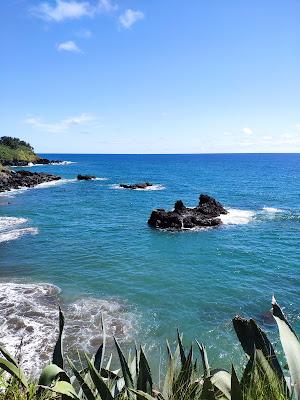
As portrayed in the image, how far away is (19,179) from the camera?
77062mm

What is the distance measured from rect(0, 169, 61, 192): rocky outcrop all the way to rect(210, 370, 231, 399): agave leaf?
6817cm

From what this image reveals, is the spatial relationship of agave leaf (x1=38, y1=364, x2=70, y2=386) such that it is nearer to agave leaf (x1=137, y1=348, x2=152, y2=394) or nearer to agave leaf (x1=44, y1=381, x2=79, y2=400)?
agave leaf (x1=44, y1=381, x2=79, y2=400)

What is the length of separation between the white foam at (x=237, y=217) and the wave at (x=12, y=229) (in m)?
19.4

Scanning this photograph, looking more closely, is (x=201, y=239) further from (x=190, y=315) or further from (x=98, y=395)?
(x=98, y=395)

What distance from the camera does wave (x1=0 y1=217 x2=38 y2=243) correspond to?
32406mm

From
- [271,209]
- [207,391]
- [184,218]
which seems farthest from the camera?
[271,209]

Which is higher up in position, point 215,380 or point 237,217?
point 215,380

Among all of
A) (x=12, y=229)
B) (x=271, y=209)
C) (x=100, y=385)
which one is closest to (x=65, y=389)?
(x=100, y=385)

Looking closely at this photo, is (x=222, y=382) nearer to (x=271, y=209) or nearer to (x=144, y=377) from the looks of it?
(x=144, y=377)

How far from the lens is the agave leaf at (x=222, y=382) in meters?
3.71

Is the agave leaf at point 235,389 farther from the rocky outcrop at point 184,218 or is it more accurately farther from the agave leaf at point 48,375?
the rocky outcrop at point 184,218

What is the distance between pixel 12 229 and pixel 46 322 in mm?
20899

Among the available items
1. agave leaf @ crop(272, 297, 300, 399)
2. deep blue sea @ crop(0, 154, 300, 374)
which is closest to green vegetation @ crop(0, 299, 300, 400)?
agave leaf @ crop(272, 297, 300, 399)

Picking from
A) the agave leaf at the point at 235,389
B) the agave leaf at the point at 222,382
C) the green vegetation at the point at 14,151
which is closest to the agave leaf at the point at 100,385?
the agave leaf at the point at 222,382
